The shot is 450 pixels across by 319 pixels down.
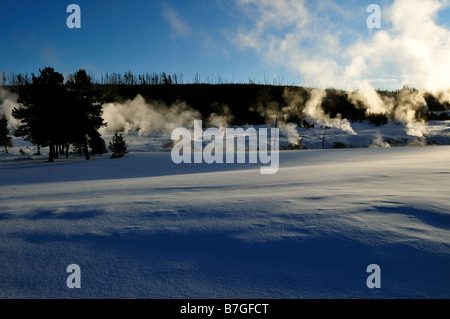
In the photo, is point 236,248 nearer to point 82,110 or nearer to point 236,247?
point 236,247

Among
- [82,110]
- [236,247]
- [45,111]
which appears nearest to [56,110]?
[45,111]

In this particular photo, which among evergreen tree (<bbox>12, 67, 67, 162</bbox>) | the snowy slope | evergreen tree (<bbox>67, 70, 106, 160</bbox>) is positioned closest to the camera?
the snowy slope

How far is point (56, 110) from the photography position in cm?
1956

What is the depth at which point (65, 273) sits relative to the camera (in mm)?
2113

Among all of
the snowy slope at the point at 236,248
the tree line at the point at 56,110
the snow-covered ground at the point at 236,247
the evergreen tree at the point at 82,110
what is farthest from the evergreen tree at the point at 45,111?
the snowy slope at the point at 236,248

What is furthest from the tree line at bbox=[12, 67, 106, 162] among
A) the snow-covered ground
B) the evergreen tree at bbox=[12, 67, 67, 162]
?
the snow-covered ground

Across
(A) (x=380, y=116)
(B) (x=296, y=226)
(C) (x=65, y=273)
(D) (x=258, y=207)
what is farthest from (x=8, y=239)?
(A) (x=380, y=116)

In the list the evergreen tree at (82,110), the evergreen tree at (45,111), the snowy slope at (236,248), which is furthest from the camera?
the evergreen tree at (82,110)

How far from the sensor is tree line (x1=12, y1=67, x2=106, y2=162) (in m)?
19.5

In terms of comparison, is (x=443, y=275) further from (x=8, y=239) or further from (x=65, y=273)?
(x=8, y=239)

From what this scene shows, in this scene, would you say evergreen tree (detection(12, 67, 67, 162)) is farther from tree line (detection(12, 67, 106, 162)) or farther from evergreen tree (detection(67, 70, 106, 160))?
evergreen tree (detection(67, 70, 106, 160))

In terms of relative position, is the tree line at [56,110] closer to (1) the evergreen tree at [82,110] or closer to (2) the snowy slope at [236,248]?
(1) the evergreen tree at [82,110]

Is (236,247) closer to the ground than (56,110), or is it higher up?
closer to the ground

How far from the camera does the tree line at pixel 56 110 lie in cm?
1945
